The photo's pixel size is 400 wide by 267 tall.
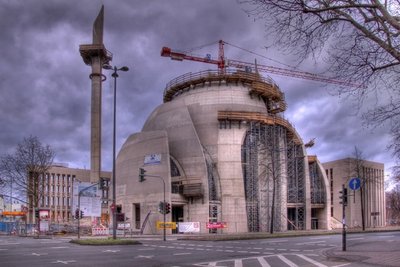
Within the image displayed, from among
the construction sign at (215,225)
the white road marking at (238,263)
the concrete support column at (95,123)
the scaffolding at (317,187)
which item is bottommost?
the construction sign at (215,225)

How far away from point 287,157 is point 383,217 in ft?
168

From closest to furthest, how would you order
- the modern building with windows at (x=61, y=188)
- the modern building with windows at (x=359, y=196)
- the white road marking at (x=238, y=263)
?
the white road marking at (x=238, y=263), the modern building with windows at (x=359, y=196), the modern building with windows at (x=61, y=188)

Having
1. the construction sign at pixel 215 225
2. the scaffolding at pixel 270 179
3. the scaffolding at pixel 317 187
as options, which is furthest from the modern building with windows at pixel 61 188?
the construction sign at pixel 215 225

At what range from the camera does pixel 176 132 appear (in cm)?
6062

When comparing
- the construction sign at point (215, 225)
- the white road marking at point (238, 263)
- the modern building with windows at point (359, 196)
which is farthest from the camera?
the modern building with windows at point (359, 196)

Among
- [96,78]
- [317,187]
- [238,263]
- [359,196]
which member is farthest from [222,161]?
[359,196]

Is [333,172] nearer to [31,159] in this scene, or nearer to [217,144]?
[217,144]

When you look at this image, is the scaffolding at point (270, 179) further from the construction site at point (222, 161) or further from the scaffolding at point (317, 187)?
the scaffolding at point (317, 187)

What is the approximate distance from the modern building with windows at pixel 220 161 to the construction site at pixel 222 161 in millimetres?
125

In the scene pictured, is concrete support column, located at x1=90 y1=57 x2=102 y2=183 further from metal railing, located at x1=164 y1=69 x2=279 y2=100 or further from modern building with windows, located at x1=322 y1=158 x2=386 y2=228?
modern building with windows, located at x1=322 y1=158 x2=386 y2=228

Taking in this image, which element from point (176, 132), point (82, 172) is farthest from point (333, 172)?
point (82, 172)

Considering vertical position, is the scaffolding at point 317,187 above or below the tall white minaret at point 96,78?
below

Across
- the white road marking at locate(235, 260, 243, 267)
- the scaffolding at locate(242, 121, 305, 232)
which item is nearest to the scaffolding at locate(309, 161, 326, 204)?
the scaffolding at locate(242, 121, 305, 232)

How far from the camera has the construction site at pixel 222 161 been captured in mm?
55500
